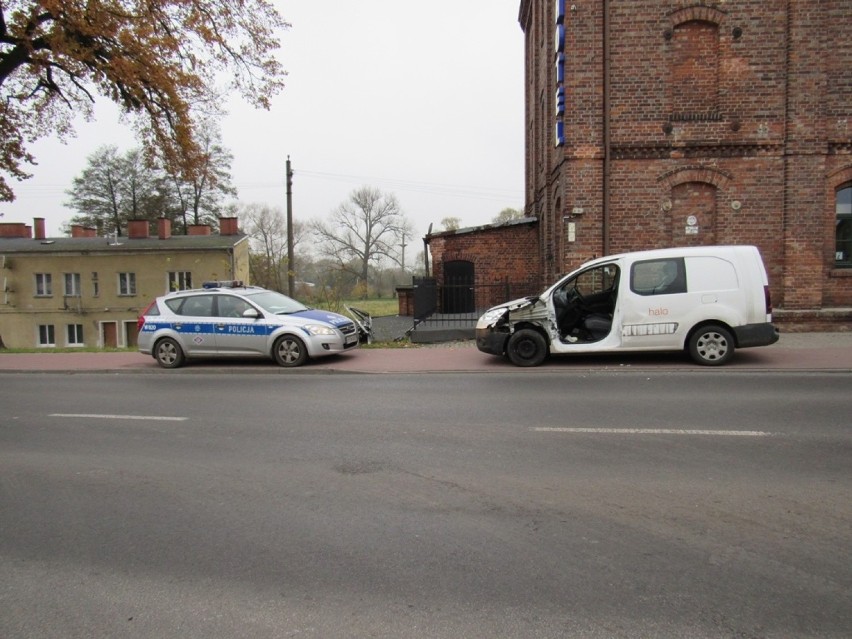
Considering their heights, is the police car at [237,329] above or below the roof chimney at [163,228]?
below

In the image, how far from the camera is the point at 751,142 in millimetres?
15781

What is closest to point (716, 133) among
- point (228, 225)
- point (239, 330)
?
point (239, 330)

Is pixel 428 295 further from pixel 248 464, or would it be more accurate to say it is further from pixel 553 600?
pixel 553 600

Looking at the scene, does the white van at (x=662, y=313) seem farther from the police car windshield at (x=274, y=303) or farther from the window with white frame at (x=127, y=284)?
the window with white frame at (x=127, y=284)

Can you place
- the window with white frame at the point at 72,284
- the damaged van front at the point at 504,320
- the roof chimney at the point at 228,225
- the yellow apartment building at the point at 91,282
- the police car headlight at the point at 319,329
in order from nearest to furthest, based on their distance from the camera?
1. the damaged van front at the point at 504,320
2. the police car headlight at the point at 319,329
3. the yellow apartment building at the point at 91,282
4. the window with white frame at the point at 72,284
5. the roof chimney at the point at 228,225

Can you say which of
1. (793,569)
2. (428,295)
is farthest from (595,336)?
(793,569)

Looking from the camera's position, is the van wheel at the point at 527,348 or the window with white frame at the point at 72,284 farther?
the window with white frame at the point at 72,284

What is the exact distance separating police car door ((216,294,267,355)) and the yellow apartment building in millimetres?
32597

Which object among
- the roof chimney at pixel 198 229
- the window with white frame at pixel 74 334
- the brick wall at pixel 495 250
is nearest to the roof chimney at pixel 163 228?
the roof chimney at pixel 198 229

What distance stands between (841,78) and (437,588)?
17.5m

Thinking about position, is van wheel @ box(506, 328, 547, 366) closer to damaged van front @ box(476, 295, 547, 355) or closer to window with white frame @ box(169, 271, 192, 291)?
damaged van front @ box(476, 295, 547, 355)

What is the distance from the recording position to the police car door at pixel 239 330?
41.2ft

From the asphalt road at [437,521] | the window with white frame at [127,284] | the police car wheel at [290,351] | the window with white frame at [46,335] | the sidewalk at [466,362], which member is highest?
the window with white frame at [127,284]

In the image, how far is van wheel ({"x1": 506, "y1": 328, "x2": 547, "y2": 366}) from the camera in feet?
37.4
